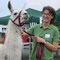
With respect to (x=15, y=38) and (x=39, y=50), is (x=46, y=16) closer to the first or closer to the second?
(x=39, y=50)

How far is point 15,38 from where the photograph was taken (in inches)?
117

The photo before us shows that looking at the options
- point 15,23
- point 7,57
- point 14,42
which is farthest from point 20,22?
point 7,57

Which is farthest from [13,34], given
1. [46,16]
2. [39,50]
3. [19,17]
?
[46,16]

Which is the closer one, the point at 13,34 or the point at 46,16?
the point at 46,16

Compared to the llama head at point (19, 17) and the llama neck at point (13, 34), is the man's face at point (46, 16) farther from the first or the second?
the llama neck at point (13, 34)

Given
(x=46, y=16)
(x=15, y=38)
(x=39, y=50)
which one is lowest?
(x=39, y=50)

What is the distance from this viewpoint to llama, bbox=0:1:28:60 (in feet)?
9.66

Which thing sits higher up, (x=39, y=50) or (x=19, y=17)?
(x=19, y=17)

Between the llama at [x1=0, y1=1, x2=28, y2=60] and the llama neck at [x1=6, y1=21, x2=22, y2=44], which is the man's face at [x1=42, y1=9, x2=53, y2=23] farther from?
the llama neck at [x1=6, y1=21, x2=22, y2=44]

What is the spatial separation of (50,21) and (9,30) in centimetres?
63

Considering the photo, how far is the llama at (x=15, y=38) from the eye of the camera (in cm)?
295

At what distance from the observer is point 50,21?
289 centimetres

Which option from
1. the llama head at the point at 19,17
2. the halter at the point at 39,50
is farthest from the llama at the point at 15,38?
the halter at the point at 39,50

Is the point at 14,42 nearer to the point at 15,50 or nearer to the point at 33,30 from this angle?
the point at 15,50
